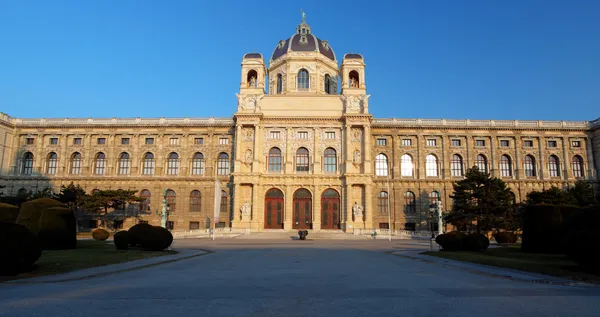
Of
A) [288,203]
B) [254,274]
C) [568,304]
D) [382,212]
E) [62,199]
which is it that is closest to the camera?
[568,304]

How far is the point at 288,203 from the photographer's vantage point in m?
56.1

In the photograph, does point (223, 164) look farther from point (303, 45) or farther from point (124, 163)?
point (303, 45)

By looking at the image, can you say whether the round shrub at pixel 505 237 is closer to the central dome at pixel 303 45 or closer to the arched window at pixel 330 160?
the arched window at pixel 330 160

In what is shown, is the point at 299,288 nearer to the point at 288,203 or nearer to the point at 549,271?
the point at 549,271

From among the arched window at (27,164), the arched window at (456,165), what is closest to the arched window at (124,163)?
the arched window at (27,164)

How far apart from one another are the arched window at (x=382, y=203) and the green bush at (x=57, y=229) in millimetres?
42922

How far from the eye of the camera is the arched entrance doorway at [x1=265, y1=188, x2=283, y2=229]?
56500mm

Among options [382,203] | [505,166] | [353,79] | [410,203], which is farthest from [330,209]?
[505,166]

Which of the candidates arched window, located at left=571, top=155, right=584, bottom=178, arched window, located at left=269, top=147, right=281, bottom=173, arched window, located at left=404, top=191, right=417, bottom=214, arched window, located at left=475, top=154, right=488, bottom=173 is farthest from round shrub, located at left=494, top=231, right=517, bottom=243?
arched window, located at left=571, top=155, right=584, bottom=178

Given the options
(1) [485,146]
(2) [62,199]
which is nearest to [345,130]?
(1) [485,146]

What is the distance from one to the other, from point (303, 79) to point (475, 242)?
4307 cm

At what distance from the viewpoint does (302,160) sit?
58.5m

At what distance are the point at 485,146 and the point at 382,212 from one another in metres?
18.9

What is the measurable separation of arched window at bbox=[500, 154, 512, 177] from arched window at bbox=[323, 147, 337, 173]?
25845 mm
